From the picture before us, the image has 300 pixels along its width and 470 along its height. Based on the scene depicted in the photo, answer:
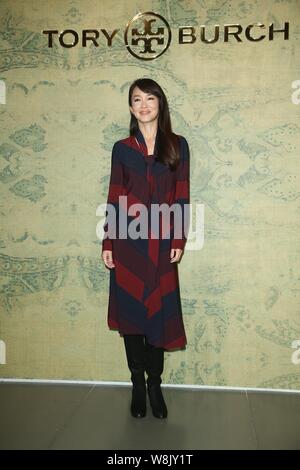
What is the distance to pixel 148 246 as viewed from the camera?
1.88 metres

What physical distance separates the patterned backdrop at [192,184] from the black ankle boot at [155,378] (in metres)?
0.26

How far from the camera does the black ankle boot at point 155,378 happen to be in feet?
6.09

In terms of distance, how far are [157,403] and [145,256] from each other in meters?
0.67

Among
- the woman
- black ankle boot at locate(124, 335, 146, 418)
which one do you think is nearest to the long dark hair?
the woman

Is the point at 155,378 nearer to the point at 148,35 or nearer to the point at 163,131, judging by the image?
the point at 163,131

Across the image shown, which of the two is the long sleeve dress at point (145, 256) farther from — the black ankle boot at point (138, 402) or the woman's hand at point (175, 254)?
→ the black ankle boot at point (138, 402)

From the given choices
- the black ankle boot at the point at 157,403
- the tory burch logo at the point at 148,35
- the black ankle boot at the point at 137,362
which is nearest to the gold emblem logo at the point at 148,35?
the tory burch logo at the point at 148,35

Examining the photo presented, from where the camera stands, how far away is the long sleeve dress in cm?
187

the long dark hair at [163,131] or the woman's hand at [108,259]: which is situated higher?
the long dark hair at [163,131]

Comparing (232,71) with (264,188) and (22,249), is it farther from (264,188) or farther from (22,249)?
(22,249)

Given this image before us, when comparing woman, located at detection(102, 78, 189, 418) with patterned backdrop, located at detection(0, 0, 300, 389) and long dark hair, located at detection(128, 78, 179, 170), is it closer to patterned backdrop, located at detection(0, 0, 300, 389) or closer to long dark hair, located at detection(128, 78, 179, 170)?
long dark hair, located at detection(128, 78, 179, 170)

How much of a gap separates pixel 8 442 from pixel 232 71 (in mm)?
1983

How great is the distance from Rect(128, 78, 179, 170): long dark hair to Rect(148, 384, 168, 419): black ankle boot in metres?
1.03
